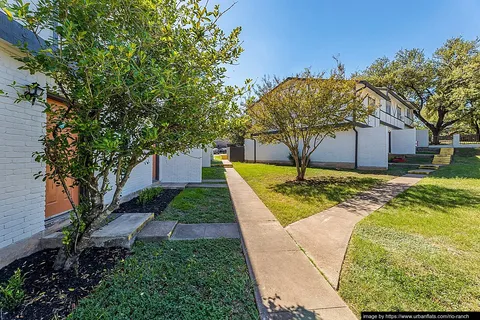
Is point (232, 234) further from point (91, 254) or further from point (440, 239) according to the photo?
point (440, 239)

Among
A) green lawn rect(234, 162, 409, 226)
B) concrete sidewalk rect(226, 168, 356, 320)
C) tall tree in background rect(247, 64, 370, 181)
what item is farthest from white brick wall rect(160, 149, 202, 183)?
concrete sidewalk rect(226, 168, 356, 320)

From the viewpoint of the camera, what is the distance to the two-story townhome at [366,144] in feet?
45.0

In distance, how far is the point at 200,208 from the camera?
18.7 feet

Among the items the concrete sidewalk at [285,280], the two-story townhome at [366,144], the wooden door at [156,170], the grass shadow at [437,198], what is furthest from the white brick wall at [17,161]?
the two-story townhome at [366,144]

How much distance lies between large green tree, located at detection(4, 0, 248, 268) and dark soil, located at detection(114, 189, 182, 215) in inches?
92.6

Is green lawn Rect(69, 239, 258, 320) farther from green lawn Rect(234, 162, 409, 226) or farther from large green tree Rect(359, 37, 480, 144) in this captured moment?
large green tree Rect(359, 37, 480, 144)

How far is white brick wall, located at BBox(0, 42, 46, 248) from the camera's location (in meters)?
2.79

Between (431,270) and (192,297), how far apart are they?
323 centimetres

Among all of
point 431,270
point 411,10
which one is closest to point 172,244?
point 431,270

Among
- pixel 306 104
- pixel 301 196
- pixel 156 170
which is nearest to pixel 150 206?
pixel 156 170

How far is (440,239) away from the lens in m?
3.77

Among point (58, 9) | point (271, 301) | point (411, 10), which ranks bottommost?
point (271, 301)

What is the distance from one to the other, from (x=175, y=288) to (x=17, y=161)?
2.91 meters

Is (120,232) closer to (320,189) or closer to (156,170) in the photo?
(156,170)
